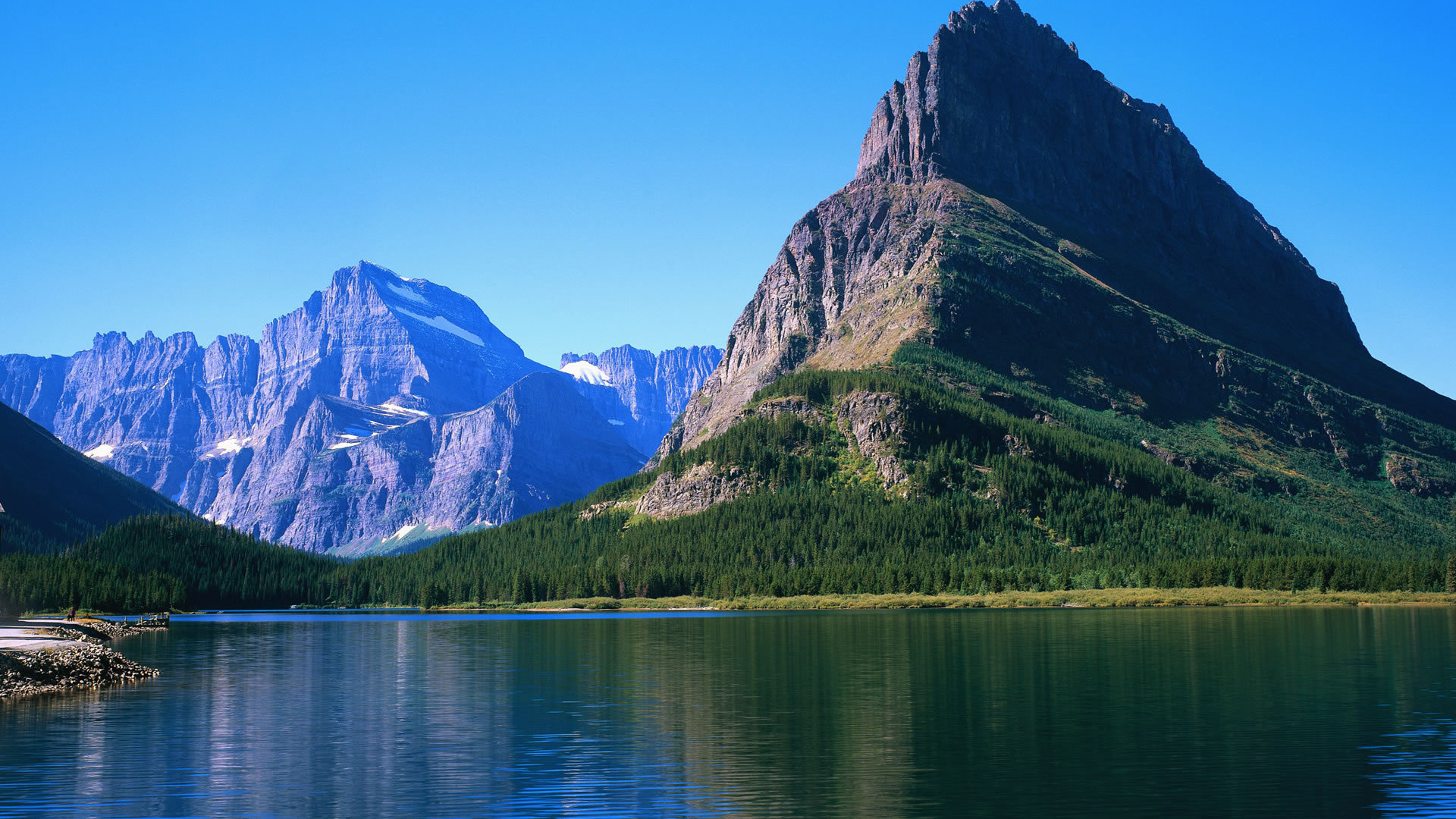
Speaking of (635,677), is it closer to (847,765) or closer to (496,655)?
(496,655)

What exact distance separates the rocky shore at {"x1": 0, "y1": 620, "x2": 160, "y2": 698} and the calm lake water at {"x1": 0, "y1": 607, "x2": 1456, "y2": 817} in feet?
9.36

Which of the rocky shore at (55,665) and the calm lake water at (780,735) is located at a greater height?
the rocky shore at (55,665)

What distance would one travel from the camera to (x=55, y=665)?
81312mm

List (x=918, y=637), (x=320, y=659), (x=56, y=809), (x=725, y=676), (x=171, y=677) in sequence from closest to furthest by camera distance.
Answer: (x=56, y=809)
(x=725, y=676)
(x=171, y=677)
(x=320, y=659)
(x=918, y=637)

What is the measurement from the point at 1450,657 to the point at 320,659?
98.3 m

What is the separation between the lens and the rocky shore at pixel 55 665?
3031 inches

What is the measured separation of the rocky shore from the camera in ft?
253

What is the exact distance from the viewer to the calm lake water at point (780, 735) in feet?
137

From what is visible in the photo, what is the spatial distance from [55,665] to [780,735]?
180 feet

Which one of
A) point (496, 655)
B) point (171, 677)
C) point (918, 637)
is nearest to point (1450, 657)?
point (918, 637)

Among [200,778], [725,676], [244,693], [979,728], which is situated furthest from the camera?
[725,676]

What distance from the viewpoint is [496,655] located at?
116625mm

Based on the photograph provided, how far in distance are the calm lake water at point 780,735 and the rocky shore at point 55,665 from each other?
2.85m

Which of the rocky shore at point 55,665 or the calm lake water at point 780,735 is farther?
the rocky shore at point 55,665
